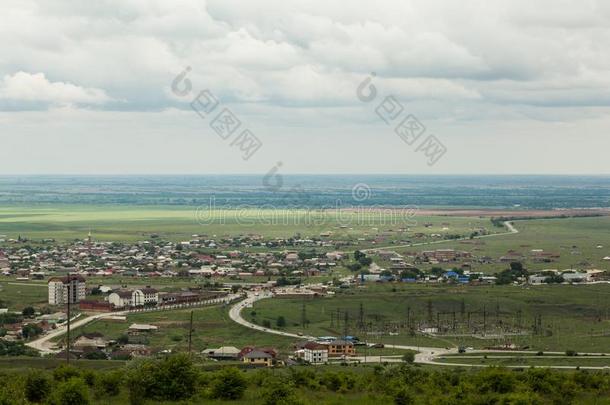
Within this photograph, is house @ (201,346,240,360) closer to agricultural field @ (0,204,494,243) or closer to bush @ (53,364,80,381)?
bush @ (53,364,80,381)

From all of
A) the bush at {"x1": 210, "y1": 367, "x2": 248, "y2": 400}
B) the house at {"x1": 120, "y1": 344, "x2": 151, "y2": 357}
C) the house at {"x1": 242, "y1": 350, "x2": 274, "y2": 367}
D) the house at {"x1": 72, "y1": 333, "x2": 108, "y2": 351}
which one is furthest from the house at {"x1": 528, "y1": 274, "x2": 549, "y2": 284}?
the bush at {"x1": 210, "y1": 367, "x2": 248, "y2": 400}

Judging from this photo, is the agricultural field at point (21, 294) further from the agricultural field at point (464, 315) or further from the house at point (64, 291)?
the agricultural field at point (464, 315)

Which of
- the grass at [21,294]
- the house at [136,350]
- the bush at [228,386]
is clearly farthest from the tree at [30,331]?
the bush at [228,386]

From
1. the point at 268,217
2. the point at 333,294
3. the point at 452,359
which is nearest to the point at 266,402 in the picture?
the point at 452,359

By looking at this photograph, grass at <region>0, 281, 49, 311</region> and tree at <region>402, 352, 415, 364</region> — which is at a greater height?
tree at <region>402, 352, 415, 364</region>

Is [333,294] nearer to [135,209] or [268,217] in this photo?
[268,217]

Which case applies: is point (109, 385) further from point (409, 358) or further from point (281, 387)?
point (409, 358)
